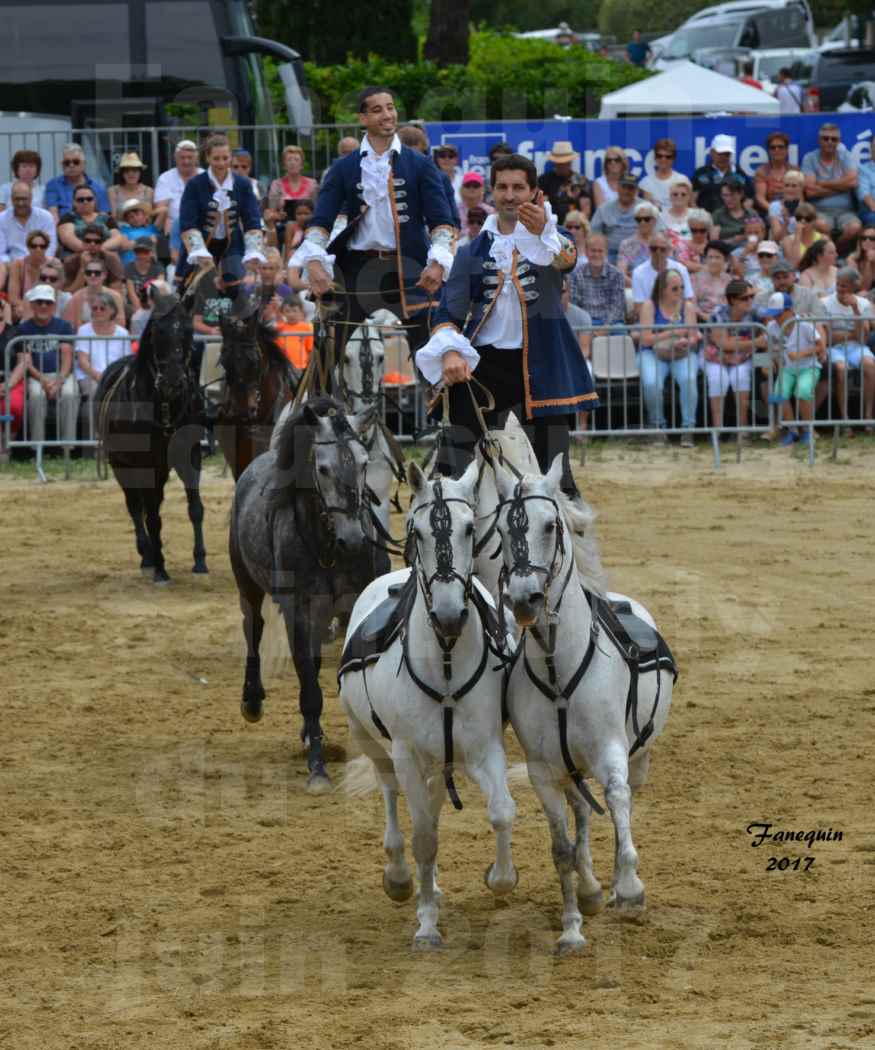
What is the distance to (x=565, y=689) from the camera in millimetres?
5969

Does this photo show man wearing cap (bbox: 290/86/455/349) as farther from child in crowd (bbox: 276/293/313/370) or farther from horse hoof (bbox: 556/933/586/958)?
child in crowd (bbox: 276/293/313/370)

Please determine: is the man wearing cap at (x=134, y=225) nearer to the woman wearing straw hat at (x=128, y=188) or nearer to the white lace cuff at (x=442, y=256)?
the woman wearing straw hat at (x=128, y=188)

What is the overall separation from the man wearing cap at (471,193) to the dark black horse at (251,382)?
5.22m

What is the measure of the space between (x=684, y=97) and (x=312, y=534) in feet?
45.6

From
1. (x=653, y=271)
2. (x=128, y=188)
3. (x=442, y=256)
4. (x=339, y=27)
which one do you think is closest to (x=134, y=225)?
(x=128, y=188)

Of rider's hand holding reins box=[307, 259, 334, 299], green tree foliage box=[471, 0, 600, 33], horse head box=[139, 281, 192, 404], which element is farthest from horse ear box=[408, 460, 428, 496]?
green tree foliage box=[471, 0, 600, 33]

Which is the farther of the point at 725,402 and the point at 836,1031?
Result: the point at 725,402

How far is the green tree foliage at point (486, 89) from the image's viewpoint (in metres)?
23.7

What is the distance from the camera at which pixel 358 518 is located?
7941 mm

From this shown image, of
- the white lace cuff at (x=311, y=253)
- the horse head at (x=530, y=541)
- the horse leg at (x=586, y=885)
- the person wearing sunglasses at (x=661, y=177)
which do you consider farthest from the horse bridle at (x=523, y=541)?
the person wearing sunglasses at (x=661, y=177)

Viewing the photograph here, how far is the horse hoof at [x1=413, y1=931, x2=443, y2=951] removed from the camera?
6.12 m

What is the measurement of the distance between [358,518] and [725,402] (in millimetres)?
8614

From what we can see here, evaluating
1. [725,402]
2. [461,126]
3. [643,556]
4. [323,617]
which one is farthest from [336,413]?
[461,126]

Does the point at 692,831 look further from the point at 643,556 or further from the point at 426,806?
the point at 643,556
